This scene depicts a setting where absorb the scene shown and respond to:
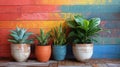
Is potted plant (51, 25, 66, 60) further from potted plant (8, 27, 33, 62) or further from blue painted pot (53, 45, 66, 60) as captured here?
potted plant (8, 27, 33, 62)

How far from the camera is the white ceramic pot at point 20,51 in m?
3.21

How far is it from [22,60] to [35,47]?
0.26 metres

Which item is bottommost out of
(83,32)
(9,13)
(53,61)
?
(53,61)

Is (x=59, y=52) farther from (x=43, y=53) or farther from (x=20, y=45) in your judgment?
(x=20, y=45)

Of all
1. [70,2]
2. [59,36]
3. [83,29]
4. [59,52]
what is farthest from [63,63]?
[70,2]

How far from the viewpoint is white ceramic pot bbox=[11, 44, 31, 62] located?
321 cm

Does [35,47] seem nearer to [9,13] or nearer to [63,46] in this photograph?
[63,46]

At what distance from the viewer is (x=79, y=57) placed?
3.25 meters

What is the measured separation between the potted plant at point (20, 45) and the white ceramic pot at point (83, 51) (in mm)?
696

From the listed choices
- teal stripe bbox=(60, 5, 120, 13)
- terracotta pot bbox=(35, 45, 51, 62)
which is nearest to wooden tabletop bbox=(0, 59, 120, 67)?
terracotta pot bbox=(35, 45, 51, 62)

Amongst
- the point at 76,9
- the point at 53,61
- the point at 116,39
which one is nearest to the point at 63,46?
the point at 53,61

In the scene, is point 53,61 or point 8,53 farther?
point 8,53

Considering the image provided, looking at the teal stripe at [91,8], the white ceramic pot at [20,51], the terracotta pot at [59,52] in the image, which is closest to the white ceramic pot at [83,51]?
the terracotta pot at [59,52]

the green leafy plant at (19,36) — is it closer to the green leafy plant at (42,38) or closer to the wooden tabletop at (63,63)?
the green leafy plant at (42,38)
